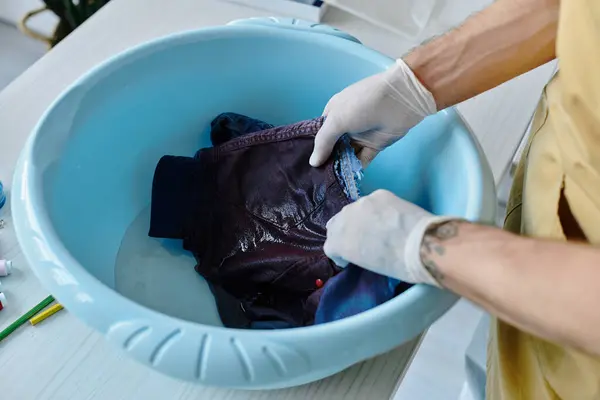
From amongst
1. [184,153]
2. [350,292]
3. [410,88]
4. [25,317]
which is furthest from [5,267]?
[410,88]

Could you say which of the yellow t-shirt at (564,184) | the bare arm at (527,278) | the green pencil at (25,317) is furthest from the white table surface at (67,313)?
the bare arm at (527,278)

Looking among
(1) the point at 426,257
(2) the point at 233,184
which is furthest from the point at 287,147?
(1) the point at 426,257

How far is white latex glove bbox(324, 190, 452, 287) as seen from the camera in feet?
1.78

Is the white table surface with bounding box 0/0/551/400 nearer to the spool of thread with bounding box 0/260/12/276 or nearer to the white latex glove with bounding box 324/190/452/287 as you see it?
the spool of thread with bounding box 0/260/12/276

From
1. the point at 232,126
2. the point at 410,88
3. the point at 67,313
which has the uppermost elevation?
the point at 410,88

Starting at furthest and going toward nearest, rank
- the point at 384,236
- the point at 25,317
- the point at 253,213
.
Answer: the point at 253,213, the point at 25,317, the point at 384,236

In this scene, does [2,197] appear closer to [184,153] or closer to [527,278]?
[184,153]

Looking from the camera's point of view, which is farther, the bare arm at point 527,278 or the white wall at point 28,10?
the white wall at point 28,10

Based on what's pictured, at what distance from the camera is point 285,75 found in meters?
0.84

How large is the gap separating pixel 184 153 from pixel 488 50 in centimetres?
46

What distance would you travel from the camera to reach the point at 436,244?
520 mm

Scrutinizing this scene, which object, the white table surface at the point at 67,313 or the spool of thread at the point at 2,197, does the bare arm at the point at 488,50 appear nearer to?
the white table surface at the point at 67,313

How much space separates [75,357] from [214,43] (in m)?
0.42

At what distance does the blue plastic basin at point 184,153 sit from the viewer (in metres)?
0.50
